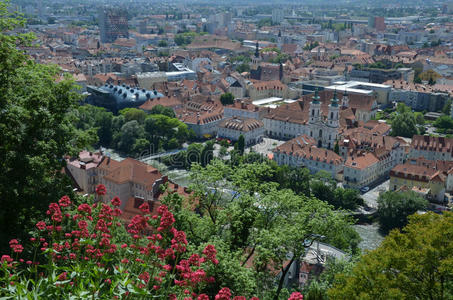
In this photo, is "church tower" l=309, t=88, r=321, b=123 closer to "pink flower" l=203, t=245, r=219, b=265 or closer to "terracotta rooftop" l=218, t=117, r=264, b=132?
"terracotta rooftop" l=218, t=117, r=264, b=132

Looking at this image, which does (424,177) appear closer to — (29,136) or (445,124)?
(445,124)

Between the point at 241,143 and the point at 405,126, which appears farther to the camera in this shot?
the point at 405,126

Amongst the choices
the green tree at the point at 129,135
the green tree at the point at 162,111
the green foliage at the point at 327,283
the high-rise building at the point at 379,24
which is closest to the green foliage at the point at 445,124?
the green tree at the point at 162,111

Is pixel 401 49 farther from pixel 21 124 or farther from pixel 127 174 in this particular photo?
pixel 21 124

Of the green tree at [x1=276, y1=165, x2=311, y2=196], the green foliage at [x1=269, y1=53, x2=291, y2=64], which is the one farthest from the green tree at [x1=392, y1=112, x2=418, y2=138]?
the green foliage at [x1=269, y1=53, x2=291, y2=64]

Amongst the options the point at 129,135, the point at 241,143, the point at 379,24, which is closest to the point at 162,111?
the point at 129,135

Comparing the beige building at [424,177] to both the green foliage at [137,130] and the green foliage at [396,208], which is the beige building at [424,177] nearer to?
the green foliage at [396,208]
